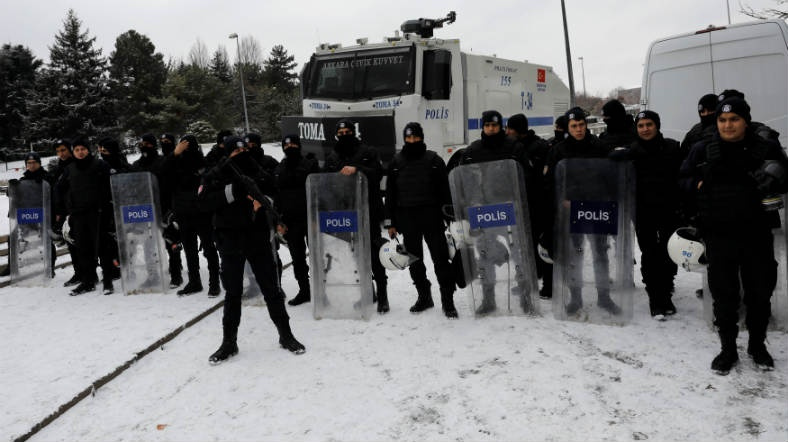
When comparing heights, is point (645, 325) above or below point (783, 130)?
below

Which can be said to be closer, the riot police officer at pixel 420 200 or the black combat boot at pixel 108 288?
the riot police officer at pixel 420 200

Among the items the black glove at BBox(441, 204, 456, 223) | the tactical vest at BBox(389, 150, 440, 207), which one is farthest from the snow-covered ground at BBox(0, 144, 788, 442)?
the tactical vest at BBox(389, 150, 440, 207)

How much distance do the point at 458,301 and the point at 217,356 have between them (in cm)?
247

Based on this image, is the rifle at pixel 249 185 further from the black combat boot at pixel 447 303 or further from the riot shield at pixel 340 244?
the black combat boot at pixel 447 303

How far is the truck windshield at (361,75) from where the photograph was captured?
943 centimetres

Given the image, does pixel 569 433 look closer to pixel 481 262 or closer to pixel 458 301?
pixel 481 262

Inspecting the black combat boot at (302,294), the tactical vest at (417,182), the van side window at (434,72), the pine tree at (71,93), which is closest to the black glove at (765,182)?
the tactical vest at (417,182)

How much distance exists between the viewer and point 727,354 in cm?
373

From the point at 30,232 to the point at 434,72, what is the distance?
656cm

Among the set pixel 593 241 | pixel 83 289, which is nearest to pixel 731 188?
pixel 593 241

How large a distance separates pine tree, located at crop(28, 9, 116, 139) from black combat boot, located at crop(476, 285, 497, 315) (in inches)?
1356

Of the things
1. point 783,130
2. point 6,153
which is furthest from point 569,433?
point 6,153

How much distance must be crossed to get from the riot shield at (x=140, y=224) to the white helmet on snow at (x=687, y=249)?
548cm

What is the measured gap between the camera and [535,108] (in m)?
13.2
